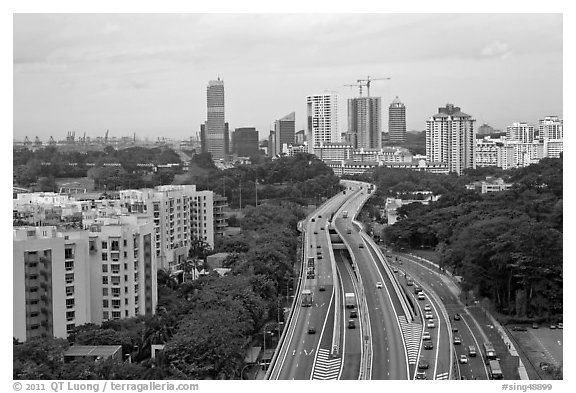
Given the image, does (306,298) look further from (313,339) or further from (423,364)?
(423,364)

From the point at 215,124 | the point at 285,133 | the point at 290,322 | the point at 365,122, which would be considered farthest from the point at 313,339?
the point at 365,122

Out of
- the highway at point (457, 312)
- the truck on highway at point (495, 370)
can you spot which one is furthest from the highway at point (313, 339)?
the truck on highway at point (495, 370)

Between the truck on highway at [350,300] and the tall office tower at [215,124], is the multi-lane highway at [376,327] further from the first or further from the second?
the tall office tower at [215,124]

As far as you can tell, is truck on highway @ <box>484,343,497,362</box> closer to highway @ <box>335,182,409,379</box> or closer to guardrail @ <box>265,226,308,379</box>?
highway @ <box>335,182,409,379</box>

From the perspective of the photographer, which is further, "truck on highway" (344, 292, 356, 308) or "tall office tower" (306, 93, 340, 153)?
"tall office tower" (306, 93, 340, 153)

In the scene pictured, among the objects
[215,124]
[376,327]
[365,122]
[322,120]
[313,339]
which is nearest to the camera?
[313,339]

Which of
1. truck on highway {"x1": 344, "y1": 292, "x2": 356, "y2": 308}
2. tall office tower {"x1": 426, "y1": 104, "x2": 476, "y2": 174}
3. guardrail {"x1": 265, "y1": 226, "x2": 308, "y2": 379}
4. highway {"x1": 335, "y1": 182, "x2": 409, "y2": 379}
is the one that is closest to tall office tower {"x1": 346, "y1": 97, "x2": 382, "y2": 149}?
tall office tower {"x1": 426, "y1": 104, "x2": 476, "y2": 174}
